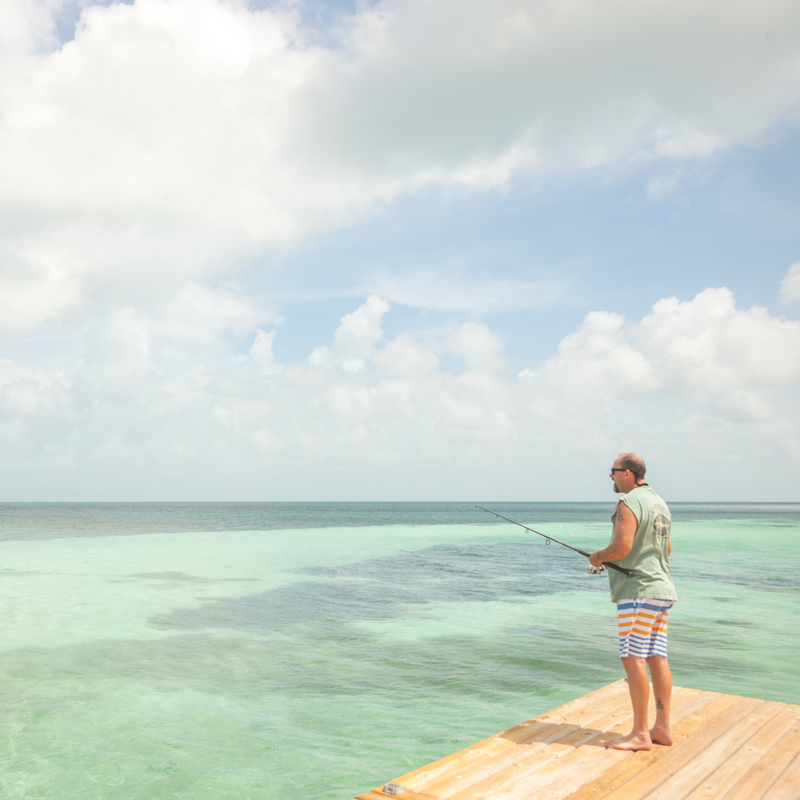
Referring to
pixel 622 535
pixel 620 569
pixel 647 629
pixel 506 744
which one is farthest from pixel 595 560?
pixel 506 744

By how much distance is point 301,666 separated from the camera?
932cm

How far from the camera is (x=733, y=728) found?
4.86 metres

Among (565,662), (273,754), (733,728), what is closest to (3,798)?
(273,754)

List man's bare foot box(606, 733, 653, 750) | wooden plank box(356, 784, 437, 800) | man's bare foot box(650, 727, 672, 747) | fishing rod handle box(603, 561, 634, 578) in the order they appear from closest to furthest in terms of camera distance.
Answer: wooden plank box(356, 784, 437, 800), man's bare foot box(606, 733, 653, 750), man's bare foot box(650, 727, 672, 747), fishing rod handle box(603, 561, 634, 578)

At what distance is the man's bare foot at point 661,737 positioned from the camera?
4.46 metres

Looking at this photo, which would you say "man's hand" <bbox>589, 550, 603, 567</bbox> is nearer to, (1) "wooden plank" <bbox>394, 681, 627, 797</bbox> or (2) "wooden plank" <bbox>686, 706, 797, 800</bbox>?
(1) "wooden plank" <bbox>394, 681, 627, 797</bbox>

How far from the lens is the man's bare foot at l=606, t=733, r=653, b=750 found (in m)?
4.36

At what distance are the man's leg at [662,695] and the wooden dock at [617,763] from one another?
103 millimetres

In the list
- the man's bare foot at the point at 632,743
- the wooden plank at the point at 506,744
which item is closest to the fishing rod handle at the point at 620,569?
the man's bare foot at the point at 632,743

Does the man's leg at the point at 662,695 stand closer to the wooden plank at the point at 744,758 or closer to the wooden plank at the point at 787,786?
the wooden plank at the point at 744,758

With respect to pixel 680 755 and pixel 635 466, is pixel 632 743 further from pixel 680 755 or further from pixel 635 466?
pixel 635 466

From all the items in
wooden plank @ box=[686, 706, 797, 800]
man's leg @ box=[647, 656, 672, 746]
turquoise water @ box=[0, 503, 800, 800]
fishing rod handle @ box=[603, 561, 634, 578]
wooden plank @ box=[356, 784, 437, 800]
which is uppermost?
fishing rod handle @ box=[603, 561, 634, 578]

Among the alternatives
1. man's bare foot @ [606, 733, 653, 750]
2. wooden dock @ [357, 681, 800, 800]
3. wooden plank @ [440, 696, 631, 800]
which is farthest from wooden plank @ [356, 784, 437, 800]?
man's bare foot @ [606, 733, 653, 750]

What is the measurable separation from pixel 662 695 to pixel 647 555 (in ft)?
3.44
